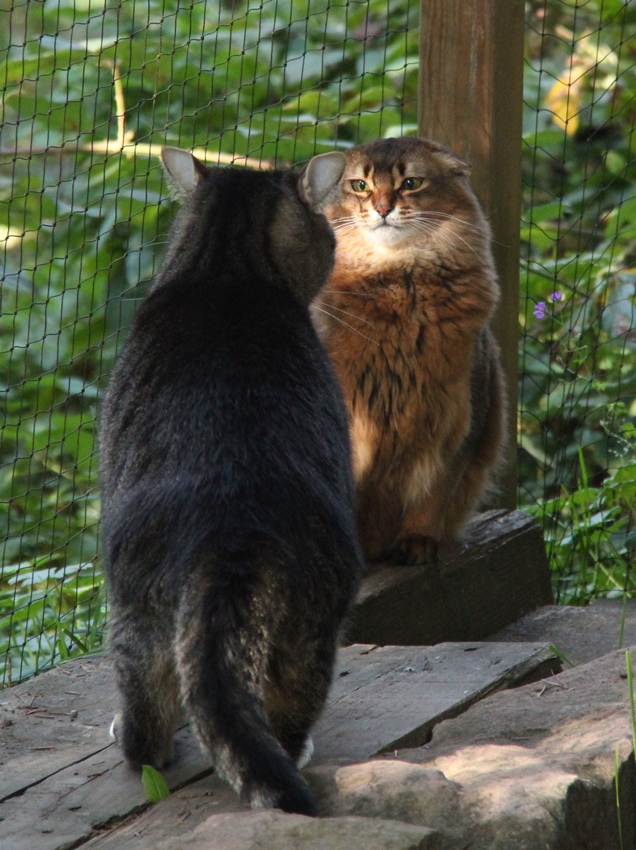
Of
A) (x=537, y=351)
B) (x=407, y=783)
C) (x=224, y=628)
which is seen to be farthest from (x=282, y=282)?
(x=537, y=351)

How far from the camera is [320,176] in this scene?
2795 mm

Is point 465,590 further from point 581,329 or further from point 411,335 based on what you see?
point 581,329

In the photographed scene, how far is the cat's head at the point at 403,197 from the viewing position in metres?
3.83

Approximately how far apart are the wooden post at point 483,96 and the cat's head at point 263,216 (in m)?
1.27

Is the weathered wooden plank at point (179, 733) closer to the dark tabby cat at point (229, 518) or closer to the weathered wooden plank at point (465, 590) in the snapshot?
the dark tabby cat at point (229, 518)

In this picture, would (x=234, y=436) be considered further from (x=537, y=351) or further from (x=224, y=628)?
(x=537, y=351)


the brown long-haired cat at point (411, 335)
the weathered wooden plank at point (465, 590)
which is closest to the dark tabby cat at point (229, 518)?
the weathered wooden plank at point (465, 590)

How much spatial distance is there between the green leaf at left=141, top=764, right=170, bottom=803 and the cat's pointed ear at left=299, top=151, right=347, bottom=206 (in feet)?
4.60

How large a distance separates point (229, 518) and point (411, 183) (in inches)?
84.1

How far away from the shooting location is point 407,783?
184 centimetres

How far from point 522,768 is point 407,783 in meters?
0.20

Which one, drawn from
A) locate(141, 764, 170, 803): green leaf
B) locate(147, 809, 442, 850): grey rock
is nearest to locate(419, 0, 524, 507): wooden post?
locate(141, 764, 170, 803): green leaf

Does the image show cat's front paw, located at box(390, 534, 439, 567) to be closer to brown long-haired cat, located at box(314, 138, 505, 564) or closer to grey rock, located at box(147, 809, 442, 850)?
brown long-haired cat, located at box(314, 138, 505, 564)

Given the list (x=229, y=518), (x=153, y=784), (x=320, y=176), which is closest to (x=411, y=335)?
(x=320, y=176)
